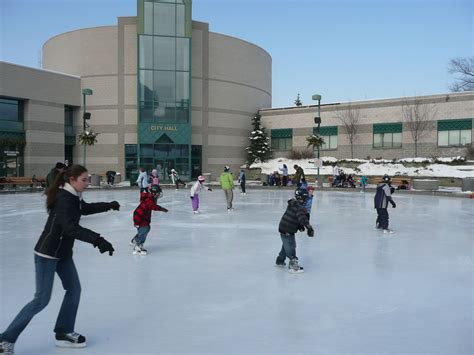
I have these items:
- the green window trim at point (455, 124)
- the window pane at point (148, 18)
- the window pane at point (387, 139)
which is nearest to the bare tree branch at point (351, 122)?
the window pane at point (387, 139)

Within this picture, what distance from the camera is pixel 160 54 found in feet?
124

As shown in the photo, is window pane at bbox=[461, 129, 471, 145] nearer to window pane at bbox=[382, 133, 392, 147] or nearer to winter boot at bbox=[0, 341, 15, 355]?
window pane at bbox=[382, 133, 392, 147]

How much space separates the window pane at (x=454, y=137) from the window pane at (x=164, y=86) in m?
24.3

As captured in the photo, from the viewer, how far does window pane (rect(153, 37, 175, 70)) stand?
124 ft

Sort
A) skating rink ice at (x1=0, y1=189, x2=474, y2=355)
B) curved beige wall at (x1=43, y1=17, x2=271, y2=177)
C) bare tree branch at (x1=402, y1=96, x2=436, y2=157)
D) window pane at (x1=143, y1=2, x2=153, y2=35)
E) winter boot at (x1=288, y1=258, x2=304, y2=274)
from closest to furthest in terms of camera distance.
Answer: skating rink ice at (x1=0, y1=189, x2=474, y2=355) → winter boot at (x1=288, y1=258, x2=304, y2=274) → bare tree branch at (x1=402, y1=96, x2=436, y2=157) → window pane at (x1=143, y1=2, x2=153, y2=35) → curved beige wall at (x1=43, y1=17, x2=271, y2=177)

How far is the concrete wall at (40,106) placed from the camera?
33812mm

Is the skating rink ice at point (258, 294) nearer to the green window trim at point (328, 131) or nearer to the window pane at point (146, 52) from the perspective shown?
the window pane at point (146, 52)

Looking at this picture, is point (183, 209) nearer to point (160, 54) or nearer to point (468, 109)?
point (160, 54)

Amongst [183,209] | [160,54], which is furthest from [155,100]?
[183,209]

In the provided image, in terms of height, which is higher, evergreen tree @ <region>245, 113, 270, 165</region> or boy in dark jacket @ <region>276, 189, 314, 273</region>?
evergreen tree @ <region>245, 113, 270, 165</region>

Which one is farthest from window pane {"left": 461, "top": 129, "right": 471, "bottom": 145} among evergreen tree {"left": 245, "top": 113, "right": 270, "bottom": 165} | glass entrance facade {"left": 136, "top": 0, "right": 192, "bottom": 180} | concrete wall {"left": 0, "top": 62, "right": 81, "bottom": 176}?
concrete wall {"left": 0, "top": 62, "right": 81, "bottom": 176}

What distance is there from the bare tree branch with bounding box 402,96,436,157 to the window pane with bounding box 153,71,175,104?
68.9ft

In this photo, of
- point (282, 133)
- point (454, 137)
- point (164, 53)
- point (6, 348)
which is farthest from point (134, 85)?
point (6, 348)

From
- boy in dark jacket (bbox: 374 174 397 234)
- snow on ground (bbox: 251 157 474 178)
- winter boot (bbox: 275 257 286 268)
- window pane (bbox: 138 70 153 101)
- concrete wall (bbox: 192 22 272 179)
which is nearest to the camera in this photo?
winter boot (bbox: 275 257 286 268)
